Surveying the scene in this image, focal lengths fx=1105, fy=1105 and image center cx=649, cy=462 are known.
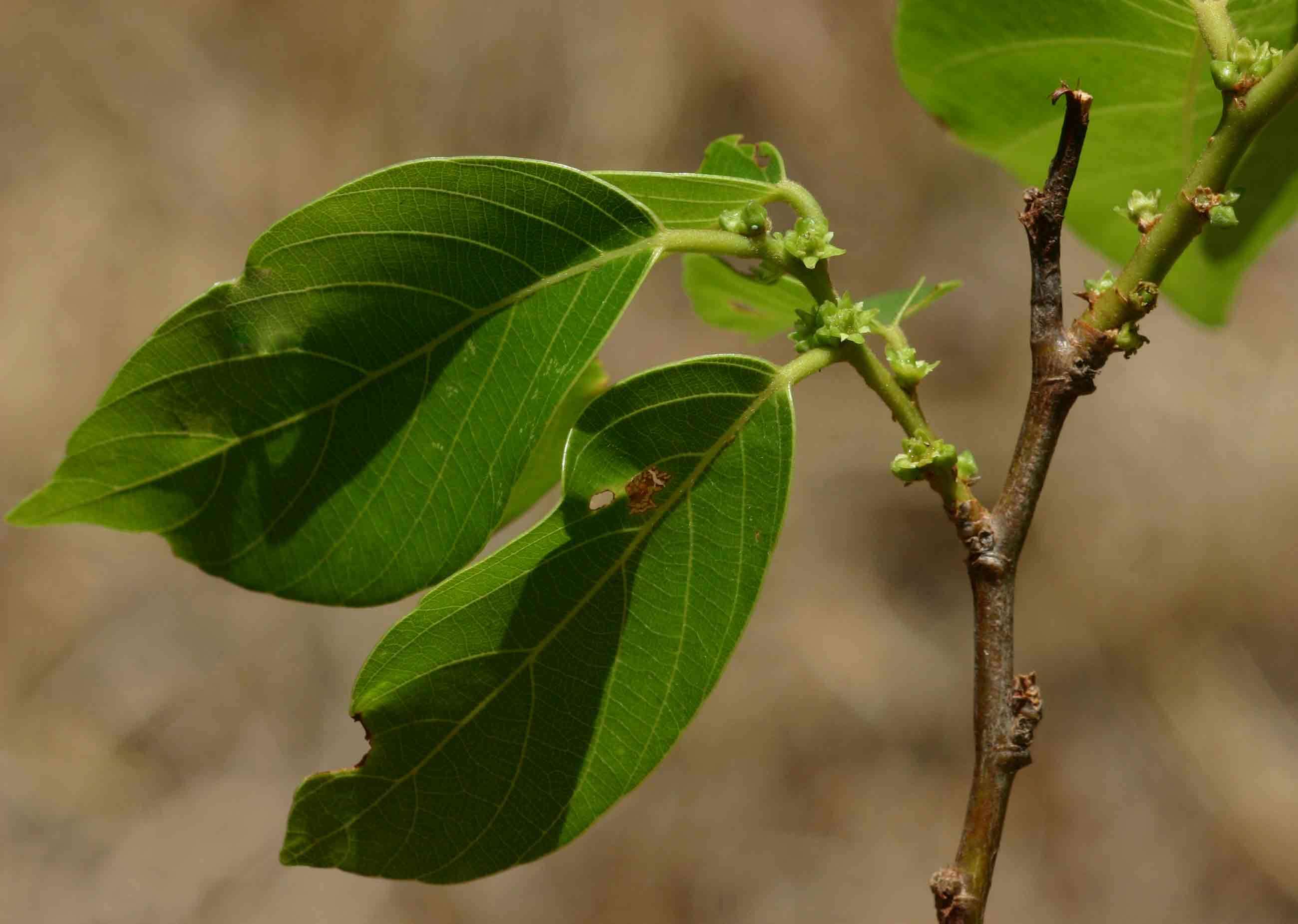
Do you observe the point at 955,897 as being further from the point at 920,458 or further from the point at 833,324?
the point at 833,324

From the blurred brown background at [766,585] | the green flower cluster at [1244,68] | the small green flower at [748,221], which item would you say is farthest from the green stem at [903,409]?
the blurred brown background at [766,585]

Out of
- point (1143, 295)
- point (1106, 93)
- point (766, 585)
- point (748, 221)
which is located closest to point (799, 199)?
point (748, 221)

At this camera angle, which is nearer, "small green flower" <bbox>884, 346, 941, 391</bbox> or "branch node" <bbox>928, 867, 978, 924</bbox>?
Result: "branch node" <bbox>928, 867, 978, 924</bbox>

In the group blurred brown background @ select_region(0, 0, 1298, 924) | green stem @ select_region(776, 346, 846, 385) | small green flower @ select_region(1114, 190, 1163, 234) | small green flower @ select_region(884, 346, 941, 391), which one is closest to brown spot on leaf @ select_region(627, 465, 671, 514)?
green stem @ select_region(776, 346, 846, 385)

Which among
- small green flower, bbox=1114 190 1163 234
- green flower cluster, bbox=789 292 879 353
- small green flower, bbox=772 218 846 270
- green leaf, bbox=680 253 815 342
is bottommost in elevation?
green flower cluster, bbox=789 292 879 353

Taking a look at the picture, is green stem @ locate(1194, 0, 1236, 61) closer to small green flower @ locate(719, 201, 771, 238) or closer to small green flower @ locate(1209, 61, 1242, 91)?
small green flower @ locate(1209, 61, 1242, 91)

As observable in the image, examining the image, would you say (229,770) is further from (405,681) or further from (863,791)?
(405,681)
